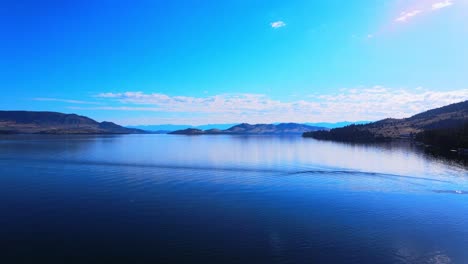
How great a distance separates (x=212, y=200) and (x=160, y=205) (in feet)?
17.7

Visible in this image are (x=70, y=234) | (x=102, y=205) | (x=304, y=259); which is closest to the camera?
(x=304, y=259)

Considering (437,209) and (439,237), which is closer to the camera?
(439,237)

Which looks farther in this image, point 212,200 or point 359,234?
point 212,200

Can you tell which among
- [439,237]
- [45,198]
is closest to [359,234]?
[439,237]

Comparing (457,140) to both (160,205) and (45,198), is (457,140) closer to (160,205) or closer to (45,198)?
(160,205)

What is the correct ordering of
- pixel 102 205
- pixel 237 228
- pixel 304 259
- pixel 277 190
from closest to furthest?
pixel 304 259
pixel 237 228
pixel 102 205
pixel 277 190

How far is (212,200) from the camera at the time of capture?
32156 millimetres

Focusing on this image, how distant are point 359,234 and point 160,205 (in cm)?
1748

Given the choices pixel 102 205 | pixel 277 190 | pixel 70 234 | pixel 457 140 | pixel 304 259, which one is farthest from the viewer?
pixel 457 140

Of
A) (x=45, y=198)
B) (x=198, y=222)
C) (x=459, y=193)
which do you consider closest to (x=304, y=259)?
(x=198, y=222)

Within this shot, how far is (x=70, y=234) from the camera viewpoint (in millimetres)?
21516

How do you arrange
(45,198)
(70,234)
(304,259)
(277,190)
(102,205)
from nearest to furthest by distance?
1. (304,259)
2. (70,234)
3. (102,205)
4. (45,198)
5. (277,190)

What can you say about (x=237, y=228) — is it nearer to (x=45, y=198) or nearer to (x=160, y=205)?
(x=160, y=205)

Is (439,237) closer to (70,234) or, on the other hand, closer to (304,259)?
(304,259)
